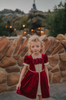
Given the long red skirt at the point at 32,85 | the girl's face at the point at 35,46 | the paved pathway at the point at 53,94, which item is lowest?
the paved pathway at the point at 53,94

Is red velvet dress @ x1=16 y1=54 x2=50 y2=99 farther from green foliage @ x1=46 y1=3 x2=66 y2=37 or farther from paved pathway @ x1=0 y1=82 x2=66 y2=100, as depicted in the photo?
green foliage @ x1=46 y1=3 x2=66 y2=37

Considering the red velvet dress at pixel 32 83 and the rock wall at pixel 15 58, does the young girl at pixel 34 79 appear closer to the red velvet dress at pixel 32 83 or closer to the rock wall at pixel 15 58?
the red velvet dress at pixel 32 83

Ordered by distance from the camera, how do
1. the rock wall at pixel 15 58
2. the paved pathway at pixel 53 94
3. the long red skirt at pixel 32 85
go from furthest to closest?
1. the rock wall at pixel 15 58
2. the paved pathway at pixel 53 94
3. the long red skirt at pixel 32 85

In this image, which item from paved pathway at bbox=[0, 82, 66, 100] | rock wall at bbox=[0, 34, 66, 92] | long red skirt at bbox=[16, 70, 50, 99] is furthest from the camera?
rock wall at bbox=[0, 34, 66, 92]

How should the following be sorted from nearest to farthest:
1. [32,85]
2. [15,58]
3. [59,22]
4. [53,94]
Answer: [32,85] → [53,94] → [15,58] → [59,22]

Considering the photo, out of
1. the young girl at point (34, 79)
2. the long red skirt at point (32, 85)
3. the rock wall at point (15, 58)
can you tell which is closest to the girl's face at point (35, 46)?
the young girl at point (34, 79)

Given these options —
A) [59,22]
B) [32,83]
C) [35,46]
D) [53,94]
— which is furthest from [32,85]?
[59,22]

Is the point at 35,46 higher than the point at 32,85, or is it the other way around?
the point at 35,46

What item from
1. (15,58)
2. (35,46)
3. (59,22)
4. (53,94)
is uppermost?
(35,46)

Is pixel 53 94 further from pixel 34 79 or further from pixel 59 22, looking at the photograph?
pixel 59 22

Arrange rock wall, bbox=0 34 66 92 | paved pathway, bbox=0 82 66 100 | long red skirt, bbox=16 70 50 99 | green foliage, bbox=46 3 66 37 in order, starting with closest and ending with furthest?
long red skirt, bbox=16 70 50 99
paved pathway, bbox=0 82 66 100
rock wall, bbox=0 34 66 92
green foliage, bbox=46 3 66 37

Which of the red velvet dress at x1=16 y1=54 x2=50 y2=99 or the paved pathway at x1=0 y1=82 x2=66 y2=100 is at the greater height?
the red velvet dress at x1=16 y1=54 x2=50 y2=99

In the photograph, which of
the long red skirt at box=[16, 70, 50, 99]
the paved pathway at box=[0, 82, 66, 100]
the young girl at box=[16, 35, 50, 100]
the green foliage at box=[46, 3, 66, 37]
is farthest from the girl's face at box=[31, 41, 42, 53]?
the green foliage at box=[46, 3, 66, 37]

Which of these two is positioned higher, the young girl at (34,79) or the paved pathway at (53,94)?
the young girl at (34,79)
